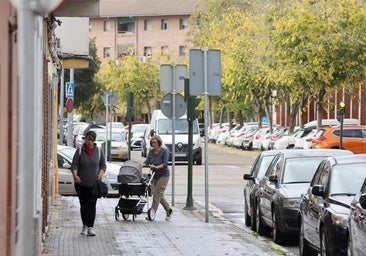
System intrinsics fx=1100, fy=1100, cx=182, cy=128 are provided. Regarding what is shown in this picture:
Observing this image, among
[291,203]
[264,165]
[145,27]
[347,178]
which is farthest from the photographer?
[145,27]

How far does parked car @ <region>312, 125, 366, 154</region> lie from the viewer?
4609 centimetres

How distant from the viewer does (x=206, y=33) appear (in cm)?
7962

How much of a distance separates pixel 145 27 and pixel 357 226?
4353 inches

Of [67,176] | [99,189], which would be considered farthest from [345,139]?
[99,189]

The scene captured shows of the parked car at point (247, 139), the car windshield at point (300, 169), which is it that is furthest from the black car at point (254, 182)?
the parked car at point (247, 139)

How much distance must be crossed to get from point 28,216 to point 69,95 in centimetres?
3599

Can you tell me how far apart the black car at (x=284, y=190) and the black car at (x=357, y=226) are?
16.8ft

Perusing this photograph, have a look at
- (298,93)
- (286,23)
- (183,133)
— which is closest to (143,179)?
(183,133)

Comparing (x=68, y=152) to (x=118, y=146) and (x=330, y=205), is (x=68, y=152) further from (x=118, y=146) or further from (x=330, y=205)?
(x=118, y=146)

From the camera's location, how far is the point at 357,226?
1023cm

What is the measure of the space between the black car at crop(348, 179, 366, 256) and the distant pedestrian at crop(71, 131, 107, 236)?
19.4ft

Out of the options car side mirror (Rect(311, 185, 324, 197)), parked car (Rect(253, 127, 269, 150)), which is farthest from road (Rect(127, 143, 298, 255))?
parked car (Rect(253, 127, 269, 150))

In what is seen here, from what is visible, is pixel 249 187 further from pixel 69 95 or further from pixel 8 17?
pixel 69 95

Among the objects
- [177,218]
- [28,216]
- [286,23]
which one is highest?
[286,23]
